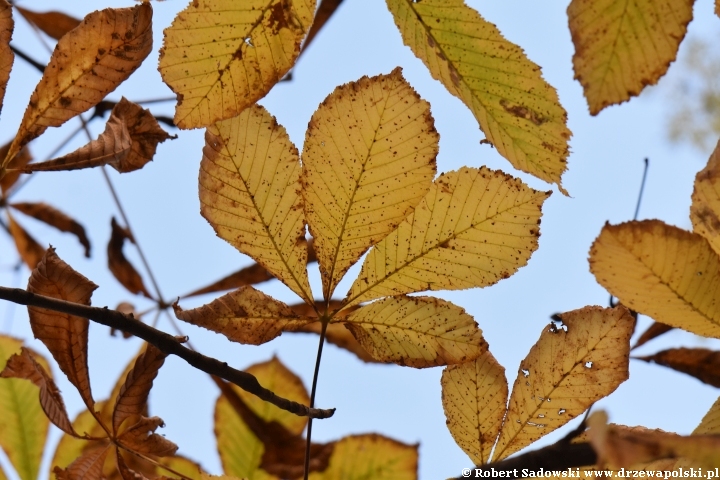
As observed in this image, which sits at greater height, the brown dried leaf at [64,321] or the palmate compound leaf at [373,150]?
the palmate compound leaf at [373,150]

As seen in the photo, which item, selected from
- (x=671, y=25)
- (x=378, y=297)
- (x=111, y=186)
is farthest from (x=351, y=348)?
(x=671, y=25)

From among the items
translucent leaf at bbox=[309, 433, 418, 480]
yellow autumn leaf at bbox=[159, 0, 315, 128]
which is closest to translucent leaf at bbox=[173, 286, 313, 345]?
yellow autumn leaf at bbox=[159, 0, 315, 128]

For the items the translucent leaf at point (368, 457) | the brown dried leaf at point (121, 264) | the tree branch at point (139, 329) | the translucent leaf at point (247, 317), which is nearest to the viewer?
the tree branch at point (139, 329)

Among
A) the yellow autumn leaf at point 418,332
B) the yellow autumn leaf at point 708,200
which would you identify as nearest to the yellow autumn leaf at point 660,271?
the yellow autumn leaf at point 708,200

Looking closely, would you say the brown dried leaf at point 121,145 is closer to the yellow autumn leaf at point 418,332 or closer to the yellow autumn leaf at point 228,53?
the yellow autumn leaf at point 228,53

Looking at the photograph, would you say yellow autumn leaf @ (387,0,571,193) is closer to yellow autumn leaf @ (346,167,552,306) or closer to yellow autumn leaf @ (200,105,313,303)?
yellow autumn leaf @ (346,167,552,306)

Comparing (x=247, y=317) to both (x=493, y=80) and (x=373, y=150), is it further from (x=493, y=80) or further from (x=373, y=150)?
(x=493, y=80)

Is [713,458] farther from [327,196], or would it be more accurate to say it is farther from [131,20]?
[131,20]

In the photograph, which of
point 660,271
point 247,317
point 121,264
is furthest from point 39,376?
point 660,271
